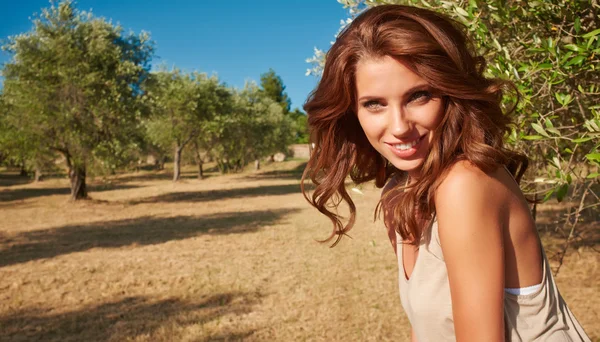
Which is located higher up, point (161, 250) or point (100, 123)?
point (100, 123)

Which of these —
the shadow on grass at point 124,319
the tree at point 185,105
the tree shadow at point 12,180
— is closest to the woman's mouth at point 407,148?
the shadow on grass at point 124,319

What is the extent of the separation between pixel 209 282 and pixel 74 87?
1232 centimetres

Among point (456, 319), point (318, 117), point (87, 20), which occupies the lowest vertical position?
point (456, 319)

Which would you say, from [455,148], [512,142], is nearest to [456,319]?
[455,148]

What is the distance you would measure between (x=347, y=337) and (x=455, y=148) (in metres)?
4.72

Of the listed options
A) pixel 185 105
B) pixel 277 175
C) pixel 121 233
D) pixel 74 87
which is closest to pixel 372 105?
pixel 121 233

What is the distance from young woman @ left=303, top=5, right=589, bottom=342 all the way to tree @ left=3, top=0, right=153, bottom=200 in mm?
17610

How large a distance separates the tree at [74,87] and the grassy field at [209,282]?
3.62 metres

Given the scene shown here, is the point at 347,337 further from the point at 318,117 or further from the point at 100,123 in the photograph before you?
the point at 100,123

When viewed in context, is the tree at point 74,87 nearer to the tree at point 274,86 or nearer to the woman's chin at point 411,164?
the woman's chin at point 411,164

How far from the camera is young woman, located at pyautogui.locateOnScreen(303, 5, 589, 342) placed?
1.38 m

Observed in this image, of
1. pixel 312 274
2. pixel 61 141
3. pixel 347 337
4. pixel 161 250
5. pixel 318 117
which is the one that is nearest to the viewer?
pixel 318 117

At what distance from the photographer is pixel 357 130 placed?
2.29 m

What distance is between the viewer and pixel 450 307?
5.08ft
